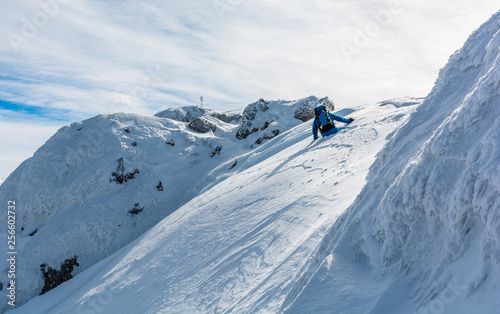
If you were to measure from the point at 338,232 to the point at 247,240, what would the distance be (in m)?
3.06

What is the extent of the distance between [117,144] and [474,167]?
23.1 m

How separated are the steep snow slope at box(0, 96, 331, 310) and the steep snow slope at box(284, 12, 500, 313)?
13176 mm

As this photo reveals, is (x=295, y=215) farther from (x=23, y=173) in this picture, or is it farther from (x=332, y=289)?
(x=23, y=173)

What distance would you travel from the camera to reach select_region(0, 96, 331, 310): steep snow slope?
1888 centimetres

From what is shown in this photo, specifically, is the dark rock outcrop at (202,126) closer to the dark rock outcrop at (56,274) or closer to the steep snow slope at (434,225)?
the dark rock outcrop at (56,274)

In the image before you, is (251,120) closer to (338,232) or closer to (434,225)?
(338,232)

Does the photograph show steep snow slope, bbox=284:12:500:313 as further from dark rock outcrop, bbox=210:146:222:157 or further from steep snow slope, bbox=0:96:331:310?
dark rock outcrop, bbox=210:146:222:157

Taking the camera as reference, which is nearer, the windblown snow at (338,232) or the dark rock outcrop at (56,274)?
the windblown snow at (338,232)

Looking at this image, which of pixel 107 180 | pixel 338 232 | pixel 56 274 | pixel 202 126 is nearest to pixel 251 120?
pixel 202 126

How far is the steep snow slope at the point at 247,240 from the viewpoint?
6.07m

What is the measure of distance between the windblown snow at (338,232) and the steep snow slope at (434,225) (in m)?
0.01

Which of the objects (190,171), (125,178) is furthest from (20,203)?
(190,171)

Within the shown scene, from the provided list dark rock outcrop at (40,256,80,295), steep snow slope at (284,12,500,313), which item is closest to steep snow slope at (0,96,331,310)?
dark rock outcrop at (40,256,80,295)

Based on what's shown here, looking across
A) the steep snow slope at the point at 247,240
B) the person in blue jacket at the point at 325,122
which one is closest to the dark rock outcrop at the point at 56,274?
the steep snow slope at the point at 247,240
